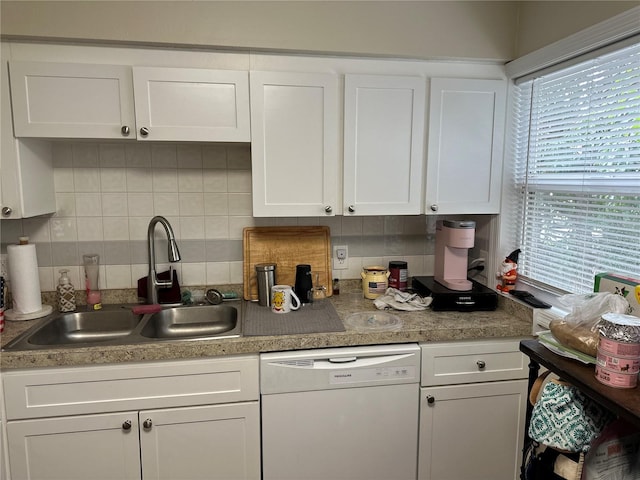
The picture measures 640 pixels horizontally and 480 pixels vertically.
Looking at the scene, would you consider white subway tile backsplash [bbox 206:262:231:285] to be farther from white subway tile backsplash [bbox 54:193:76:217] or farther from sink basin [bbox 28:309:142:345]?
white subway tile backsplash [bbox 54:193:76:217]

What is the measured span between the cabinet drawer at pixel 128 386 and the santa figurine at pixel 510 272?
126cm

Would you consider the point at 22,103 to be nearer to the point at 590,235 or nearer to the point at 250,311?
the point at 250,311

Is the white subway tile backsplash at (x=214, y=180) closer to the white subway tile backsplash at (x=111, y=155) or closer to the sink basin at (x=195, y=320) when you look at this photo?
the white subway tile backsplash at (x=111, y=155)

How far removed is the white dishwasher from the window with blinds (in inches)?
31.1

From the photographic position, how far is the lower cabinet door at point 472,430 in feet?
5.98

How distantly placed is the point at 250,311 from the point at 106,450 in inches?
30.9

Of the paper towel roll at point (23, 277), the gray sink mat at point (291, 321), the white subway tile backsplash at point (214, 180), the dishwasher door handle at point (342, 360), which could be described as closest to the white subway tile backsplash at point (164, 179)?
the white subway tile backsplash at point (214, 180)

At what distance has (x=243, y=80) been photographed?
1822 mm

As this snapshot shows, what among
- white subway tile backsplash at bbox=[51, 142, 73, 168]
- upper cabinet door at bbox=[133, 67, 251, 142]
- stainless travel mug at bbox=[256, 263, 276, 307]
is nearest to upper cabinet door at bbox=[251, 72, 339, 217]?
upper cabinet door at bbox=[133, 67, 251, 142]

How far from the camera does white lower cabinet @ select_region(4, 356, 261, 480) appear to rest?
1585 millimetres

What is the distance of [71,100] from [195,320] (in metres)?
1.12

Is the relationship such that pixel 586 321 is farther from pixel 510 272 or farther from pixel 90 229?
pixel 90 229

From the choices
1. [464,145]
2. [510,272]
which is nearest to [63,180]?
[464,145]

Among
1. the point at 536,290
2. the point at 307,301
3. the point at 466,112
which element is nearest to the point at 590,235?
the point at 536,290
